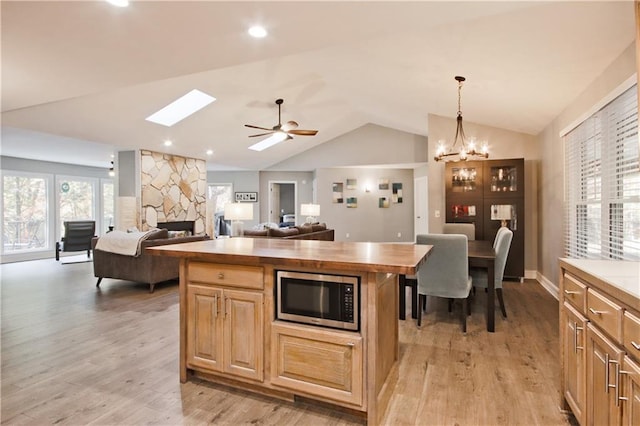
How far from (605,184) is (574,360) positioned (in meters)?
2.23

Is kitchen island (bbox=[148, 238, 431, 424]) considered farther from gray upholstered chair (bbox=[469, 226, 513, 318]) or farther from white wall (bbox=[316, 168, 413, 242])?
white wall (bbox=[316, 168, 413, 242])

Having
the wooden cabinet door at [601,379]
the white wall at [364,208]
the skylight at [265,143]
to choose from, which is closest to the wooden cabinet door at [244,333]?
the wooden cabinet door at [601,379]

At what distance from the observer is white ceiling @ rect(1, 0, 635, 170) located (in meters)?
2.25

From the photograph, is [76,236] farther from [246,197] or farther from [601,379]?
[601,379]

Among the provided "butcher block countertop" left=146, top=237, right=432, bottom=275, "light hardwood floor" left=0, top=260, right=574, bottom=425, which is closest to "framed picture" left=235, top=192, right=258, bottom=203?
"light hardwood floor" left=0, top=260, right=574, bottom=425

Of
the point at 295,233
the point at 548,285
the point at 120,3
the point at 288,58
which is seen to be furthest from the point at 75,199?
the point at 548,285

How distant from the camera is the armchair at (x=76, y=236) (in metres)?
7.60

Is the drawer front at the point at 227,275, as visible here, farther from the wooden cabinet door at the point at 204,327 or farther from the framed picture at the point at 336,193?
the framed picture at the point at 336,193

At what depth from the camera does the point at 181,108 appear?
609cm

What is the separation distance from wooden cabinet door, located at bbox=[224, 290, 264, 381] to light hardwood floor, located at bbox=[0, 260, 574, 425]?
0.21 meters

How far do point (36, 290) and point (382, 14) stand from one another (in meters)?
5.98

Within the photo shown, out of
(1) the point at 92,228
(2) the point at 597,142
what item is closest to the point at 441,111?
(2) the point at 597,142

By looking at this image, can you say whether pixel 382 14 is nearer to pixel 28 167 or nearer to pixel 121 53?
pixel 121 53

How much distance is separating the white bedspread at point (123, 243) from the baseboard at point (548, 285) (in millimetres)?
5698
